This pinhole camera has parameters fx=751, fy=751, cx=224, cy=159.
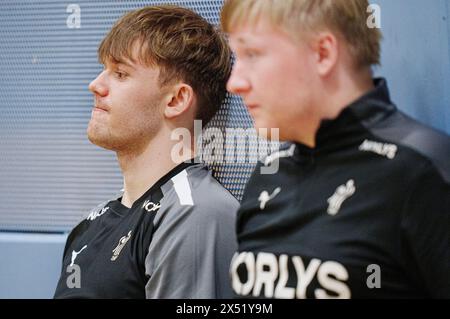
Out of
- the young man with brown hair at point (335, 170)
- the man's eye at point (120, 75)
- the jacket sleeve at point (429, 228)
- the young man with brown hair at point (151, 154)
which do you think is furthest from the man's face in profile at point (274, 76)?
the man's eye at point (120, 75)

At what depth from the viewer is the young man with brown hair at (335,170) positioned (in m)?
1.02

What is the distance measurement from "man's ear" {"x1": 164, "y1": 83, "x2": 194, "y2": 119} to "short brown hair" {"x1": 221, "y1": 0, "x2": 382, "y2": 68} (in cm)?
43

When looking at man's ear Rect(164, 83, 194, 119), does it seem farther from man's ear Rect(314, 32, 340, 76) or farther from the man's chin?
man's ear Rect(314, 32, 340, 76)

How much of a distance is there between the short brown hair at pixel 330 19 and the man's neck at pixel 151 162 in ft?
1.53

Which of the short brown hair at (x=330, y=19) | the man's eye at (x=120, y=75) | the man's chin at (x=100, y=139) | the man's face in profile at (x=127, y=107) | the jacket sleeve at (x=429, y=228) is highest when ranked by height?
the short brown hair at (x=330, y=19)

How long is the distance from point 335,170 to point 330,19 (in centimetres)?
22

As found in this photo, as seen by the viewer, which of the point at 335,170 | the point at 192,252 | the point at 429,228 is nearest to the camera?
the point at 429,228

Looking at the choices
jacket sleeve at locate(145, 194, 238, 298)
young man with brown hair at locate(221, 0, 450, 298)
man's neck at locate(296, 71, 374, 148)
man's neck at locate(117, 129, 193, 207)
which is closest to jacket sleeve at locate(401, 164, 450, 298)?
young man with brown hair at locate(221, 0, 450, 298)

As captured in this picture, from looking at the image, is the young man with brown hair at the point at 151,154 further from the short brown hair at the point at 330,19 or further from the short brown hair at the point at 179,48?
the short brown hair at the point at 330,19

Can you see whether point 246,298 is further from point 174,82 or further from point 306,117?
point 174,82

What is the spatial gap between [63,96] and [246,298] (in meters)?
0.87

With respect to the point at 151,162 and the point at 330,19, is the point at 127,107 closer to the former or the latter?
the point at 151,162

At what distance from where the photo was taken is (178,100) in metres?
1.53

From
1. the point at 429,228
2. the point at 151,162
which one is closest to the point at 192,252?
the point at 151,162
